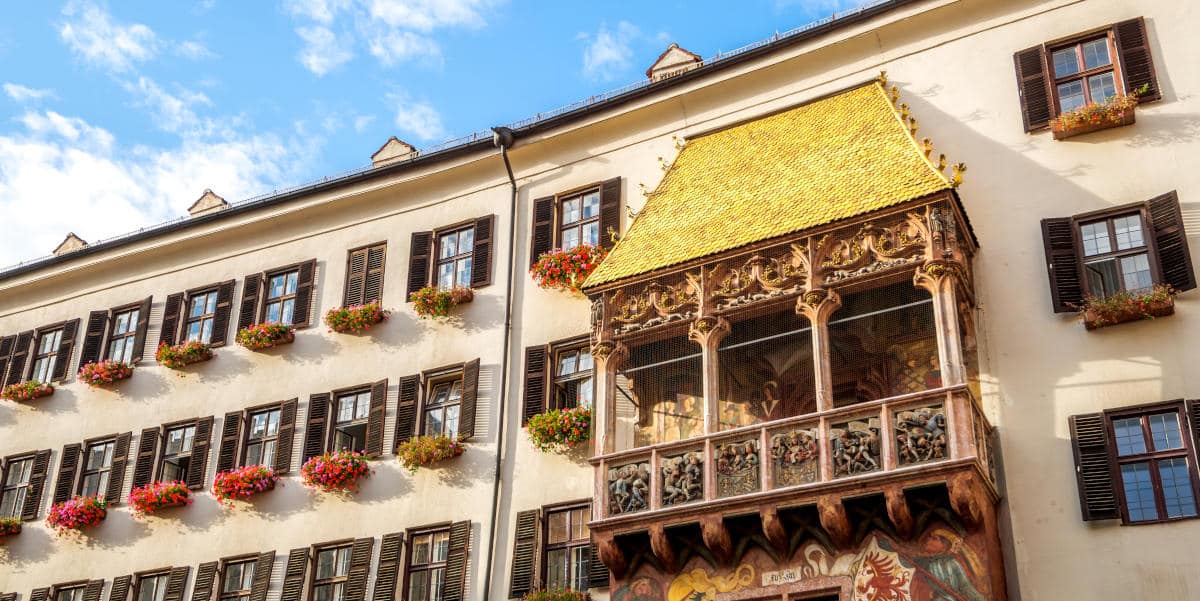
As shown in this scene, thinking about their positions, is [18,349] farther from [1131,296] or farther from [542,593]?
[1131,296]

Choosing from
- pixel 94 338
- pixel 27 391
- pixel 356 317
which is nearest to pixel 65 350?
pixel 94 338

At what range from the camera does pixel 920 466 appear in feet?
51.0

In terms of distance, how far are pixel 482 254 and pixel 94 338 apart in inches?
381

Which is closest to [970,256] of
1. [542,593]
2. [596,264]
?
[596,264]

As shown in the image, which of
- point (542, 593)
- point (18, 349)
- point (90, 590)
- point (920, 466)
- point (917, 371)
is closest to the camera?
point (920, 466)

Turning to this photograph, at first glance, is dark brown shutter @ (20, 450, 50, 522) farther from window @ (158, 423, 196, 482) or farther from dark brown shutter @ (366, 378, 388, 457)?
dark brown shutter @ (366, 378, 388, 457)

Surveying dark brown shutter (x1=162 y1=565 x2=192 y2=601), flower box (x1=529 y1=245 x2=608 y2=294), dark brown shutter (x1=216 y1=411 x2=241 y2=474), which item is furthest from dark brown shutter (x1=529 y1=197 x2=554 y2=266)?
dark brown shutter (x1=162 y1=565 x2=192 y2=601)

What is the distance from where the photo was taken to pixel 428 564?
2127cm

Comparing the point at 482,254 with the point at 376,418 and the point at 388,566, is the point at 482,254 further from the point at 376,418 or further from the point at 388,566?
the point at 388,566

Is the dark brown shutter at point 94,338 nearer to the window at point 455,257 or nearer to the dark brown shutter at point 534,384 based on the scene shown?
the window at point 455,257

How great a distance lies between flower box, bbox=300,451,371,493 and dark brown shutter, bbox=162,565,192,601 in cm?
304

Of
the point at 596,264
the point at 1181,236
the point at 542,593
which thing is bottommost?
the point at 542,593

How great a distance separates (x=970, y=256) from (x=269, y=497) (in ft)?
41.6

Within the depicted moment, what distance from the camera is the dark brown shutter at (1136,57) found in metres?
18.1
